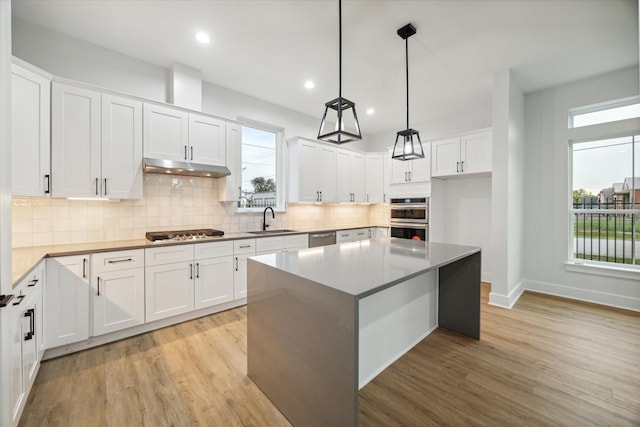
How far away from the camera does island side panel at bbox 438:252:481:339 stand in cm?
268

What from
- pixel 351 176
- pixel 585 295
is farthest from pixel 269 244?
pixel 585 295

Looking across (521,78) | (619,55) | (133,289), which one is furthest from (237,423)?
(619,55)

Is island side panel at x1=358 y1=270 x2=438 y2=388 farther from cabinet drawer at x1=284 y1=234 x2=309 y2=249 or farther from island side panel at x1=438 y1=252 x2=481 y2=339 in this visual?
cabinet drawer at x1=284 y1=234 x2=309 y2=249

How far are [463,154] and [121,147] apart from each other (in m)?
4.62

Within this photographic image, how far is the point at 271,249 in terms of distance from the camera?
3.72 meters

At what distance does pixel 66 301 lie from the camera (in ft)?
7.56

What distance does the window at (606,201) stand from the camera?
3512mm

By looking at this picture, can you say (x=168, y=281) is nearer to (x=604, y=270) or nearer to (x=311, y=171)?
(x=311, y=171)

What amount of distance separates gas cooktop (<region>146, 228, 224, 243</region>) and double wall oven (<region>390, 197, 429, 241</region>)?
3.21 metres

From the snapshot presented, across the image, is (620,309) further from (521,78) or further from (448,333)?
(521,78)

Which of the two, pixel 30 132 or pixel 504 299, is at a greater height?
pixel 30 132

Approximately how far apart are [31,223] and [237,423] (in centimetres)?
264

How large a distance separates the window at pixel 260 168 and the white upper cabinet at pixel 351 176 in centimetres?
124

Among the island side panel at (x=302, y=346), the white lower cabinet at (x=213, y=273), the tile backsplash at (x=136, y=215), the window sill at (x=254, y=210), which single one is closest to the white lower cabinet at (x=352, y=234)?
the tile backsplash at (x=136, y=215)
